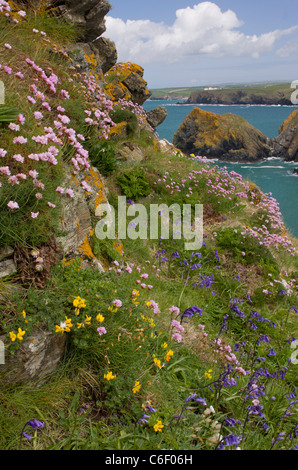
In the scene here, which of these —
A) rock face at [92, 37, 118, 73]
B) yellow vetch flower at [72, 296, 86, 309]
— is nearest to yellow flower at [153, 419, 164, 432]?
yellow vetch flower at [72, 296, 86, 309]

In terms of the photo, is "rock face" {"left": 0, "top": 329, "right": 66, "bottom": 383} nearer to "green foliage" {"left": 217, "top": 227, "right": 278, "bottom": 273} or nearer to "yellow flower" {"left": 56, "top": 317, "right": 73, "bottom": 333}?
"yellow flower" {"left": 56, "top": 317, "right": 73, "bottom": 333}

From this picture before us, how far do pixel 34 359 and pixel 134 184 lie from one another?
533 centimetres

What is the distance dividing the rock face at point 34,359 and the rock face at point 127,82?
11460 millimetres

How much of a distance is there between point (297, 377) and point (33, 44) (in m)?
6.82

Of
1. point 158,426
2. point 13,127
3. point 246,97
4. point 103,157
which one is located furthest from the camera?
point 246,97

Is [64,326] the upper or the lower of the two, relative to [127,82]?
lower

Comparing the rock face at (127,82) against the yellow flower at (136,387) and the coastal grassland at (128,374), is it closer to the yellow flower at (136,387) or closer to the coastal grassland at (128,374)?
the coastal grassland at (128,374)

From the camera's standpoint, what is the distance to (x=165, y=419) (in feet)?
8.18

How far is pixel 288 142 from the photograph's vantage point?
47.1 meters

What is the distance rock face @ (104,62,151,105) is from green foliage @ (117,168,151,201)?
615 cm

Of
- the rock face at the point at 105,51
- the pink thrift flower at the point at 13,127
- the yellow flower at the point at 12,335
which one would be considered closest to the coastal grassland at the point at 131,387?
the yellow flower at the point at 12,335

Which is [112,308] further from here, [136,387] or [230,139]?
[230,139]

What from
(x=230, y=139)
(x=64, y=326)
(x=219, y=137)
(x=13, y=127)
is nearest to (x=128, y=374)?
(x=64, y=326)

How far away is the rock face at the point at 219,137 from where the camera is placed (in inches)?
1422
